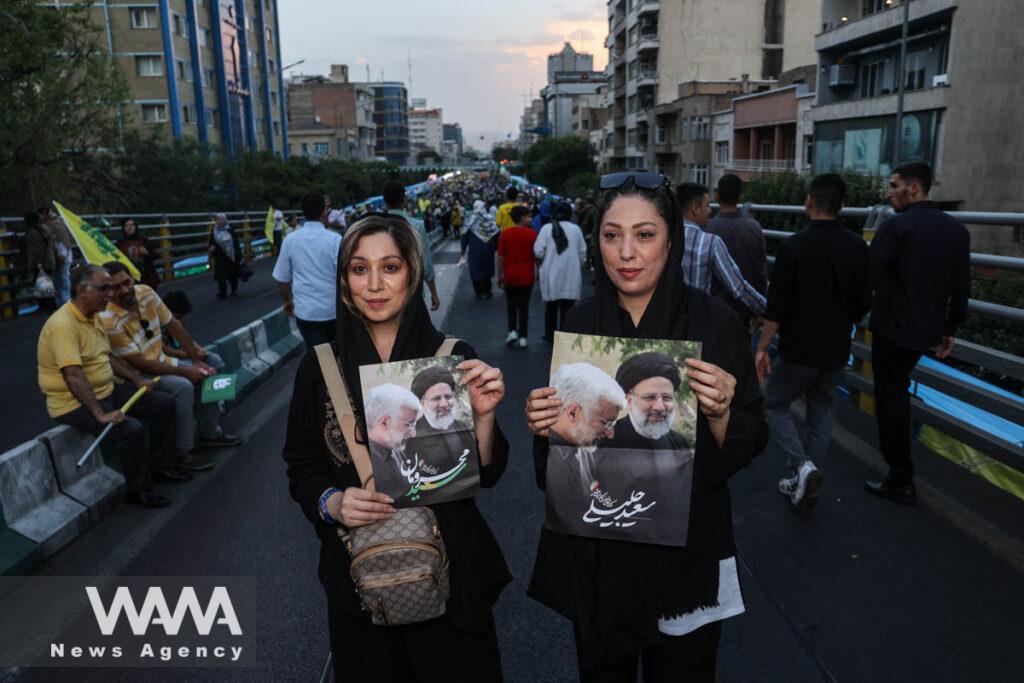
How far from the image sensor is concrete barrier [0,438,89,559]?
15.4 ft

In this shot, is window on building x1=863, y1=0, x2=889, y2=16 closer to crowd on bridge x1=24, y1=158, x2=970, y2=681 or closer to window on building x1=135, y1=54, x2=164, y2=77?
window on building x1=135, y1=54, x2=164, y2=77

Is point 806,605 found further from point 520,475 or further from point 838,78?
point 838,78

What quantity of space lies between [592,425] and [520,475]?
13.4ft

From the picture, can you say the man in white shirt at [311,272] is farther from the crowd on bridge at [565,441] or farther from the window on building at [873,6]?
the window on building at [873,6]

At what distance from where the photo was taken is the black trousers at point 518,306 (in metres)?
11.0

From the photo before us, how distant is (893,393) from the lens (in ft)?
16.6

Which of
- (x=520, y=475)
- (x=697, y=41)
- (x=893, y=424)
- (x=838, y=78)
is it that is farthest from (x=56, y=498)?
(x=697, y=41)

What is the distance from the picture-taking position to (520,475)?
19.9 ft

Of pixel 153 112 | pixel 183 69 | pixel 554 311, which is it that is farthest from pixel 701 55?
pixel 554 311

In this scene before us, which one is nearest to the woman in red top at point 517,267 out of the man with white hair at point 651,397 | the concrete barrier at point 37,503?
the concrete barrier at point 37,503

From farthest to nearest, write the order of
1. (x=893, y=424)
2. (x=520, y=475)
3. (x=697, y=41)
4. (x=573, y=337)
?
1. (x=697, y=41)
2. (x=520, y=475)
3. (x=893, y=424)
4. (x=573, y=337)

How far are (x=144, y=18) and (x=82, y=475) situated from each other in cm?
5034

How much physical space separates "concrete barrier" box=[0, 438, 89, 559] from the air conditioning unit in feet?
140

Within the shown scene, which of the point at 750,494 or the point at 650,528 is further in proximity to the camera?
the point at 750,494
